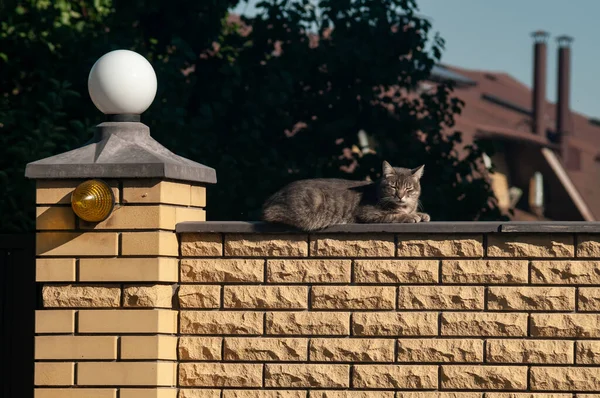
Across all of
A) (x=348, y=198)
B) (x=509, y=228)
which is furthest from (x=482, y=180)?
(x=509, y=228)

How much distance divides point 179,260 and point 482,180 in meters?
6.73

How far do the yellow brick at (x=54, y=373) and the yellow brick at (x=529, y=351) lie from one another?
2.65m

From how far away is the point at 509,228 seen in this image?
648 cm

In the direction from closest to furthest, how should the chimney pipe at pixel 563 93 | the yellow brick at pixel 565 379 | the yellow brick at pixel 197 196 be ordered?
the yellow brick at pixel 565 379
the yellow brick at pixel 197 196
the chimney pipe at pixel 563 93

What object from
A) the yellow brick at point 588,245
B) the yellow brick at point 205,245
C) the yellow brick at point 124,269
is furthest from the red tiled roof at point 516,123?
the yellow brick at point 124,269

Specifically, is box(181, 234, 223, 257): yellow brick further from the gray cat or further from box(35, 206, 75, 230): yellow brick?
box(35, 206, 75, 230): yellow brick

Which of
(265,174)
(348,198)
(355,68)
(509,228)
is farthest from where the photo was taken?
(355,68)

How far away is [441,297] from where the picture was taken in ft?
21.5

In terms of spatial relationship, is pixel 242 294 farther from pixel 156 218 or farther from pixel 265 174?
pixel 265 174

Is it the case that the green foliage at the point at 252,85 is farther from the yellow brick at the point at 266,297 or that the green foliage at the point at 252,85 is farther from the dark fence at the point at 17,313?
the yellow brick at the point at 266,297

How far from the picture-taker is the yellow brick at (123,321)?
21.5 ft

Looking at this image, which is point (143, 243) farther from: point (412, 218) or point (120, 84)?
point (412, 218)

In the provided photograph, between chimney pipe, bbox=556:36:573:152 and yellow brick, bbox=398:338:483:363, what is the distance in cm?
3126

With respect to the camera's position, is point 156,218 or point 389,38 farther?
point 389,38
